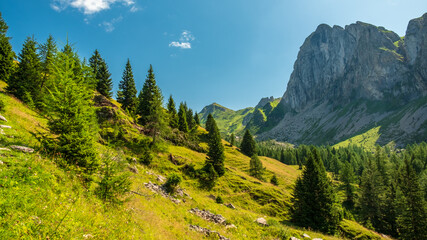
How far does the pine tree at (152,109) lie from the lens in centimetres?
4166

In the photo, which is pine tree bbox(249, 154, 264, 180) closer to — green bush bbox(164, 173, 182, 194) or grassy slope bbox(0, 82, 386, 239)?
grassy slope bbox(0, 82, 386, 239)

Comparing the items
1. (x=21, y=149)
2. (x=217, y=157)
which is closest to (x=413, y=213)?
(x=217, y=157)

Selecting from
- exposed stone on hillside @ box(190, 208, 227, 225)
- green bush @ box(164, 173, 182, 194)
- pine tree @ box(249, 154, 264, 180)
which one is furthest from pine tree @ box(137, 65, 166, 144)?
pine tree @ box(249, 154, 264, 180)

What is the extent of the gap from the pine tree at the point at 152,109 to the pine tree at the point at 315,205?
1309 inches

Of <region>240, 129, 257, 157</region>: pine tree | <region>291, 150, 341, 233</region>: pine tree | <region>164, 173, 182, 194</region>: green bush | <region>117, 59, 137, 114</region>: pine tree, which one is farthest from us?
<region>240, 129, 257, 157</region>: pine tree

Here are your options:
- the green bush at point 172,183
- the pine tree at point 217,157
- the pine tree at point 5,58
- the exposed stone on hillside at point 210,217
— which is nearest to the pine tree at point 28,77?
the pine tree at point 5,58

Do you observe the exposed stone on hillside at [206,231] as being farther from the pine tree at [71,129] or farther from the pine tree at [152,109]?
the pine tree at [152,109]

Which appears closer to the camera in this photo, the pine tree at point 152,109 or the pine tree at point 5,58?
the pine tree at point 5,58

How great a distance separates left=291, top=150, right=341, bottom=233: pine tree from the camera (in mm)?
33531

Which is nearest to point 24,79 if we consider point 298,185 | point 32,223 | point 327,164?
point 32,223

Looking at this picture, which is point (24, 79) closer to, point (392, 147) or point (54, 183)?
point (54, 183)

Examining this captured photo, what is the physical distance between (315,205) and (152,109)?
39440 mm

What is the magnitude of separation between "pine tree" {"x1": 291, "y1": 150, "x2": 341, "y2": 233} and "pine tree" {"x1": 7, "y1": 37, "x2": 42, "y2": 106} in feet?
168

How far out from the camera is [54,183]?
8891 mm
